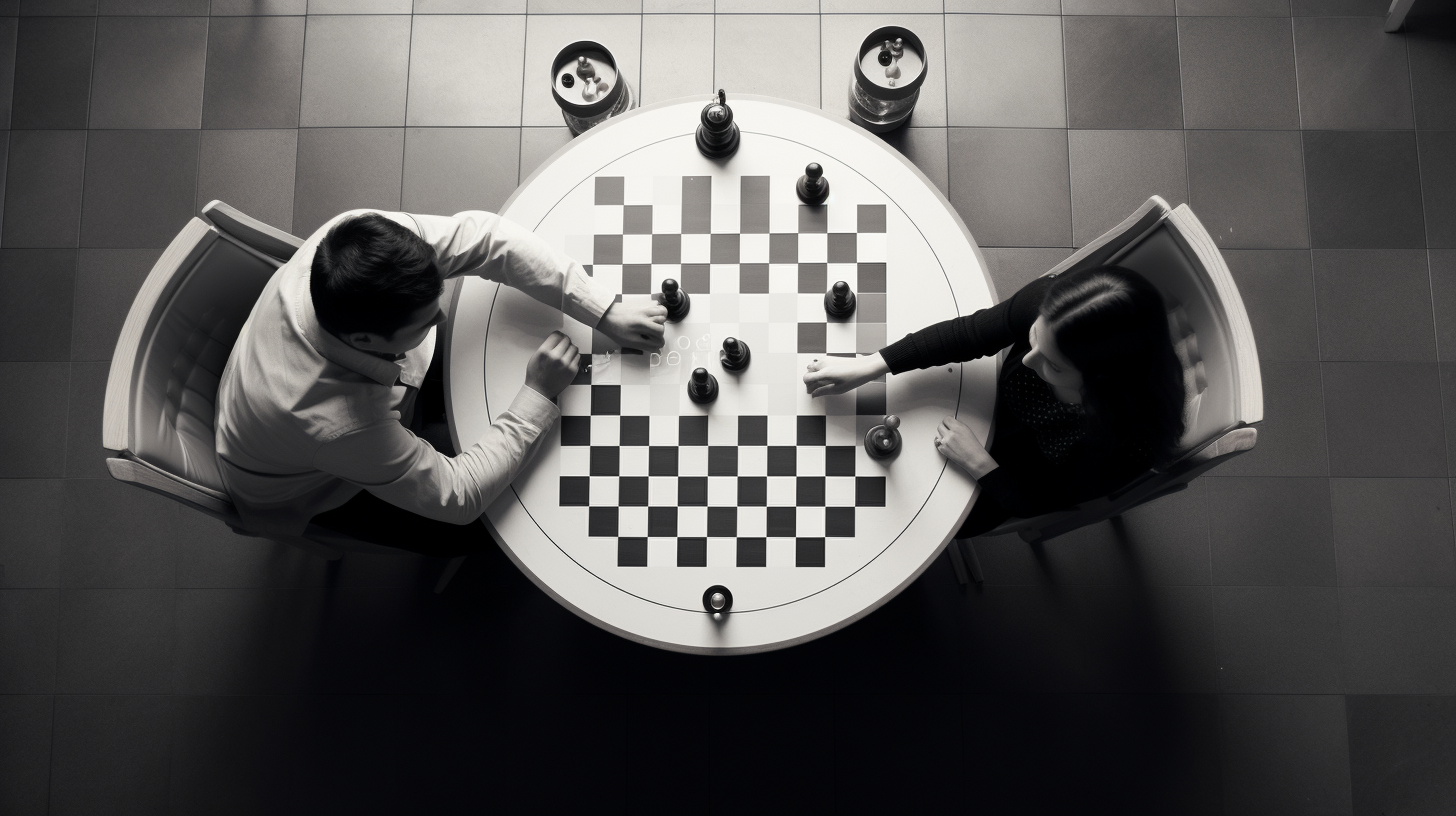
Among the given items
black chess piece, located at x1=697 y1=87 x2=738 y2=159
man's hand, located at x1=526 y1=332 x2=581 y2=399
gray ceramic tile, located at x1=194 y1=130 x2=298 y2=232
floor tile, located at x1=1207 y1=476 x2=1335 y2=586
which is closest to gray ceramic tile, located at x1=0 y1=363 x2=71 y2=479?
gray ceramic tile, located at x1=194 y1=130 x2=298 y2=232

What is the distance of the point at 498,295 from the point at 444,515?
46 cm

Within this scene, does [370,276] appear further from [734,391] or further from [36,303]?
[36,303]

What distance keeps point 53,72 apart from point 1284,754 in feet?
13.7

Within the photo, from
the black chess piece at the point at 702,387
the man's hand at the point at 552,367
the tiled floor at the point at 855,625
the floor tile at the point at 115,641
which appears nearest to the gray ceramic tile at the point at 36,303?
the tiled floor at the point at 855,625

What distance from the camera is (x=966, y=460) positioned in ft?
4.86

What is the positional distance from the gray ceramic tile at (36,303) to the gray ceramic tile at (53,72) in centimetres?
44

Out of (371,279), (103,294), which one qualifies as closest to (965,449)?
(371,279)

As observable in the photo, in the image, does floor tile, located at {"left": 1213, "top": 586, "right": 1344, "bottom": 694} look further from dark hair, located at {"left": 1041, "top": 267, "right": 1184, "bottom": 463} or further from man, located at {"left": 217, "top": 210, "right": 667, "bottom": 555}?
man, located at {"left": 217, "top": 210, "right": 667, "bottom": 555}

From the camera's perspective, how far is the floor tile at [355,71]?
244cm

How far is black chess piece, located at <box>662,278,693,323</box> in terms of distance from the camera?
151 centimetres

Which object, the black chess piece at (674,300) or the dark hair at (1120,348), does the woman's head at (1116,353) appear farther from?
the black chess piece at (674,300)

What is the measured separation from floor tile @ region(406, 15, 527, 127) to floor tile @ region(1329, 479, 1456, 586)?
2.73 metres

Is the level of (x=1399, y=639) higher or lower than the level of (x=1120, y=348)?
lower

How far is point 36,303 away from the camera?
2355 mm
